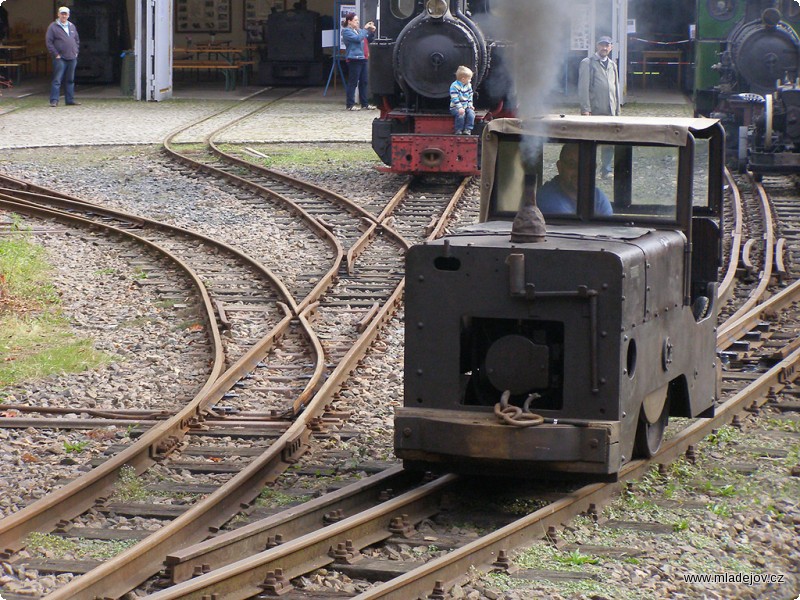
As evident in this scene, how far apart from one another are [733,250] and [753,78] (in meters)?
8.68

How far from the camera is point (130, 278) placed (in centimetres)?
1207

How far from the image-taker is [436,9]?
16594mm

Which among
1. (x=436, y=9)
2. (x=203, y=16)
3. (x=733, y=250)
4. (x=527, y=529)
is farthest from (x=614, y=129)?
(x=203, y=16)

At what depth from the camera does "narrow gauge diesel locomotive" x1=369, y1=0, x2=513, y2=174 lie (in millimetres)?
16688

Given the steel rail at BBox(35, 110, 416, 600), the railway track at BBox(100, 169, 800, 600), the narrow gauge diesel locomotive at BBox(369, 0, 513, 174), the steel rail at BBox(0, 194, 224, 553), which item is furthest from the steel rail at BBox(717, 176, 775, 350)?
the narrow gauge diesel locomotive at BBox(369, 0, 513, 174)

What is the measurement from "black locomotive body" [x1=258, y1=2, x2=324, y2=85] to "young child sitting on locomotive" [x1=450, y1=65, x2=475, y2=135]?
17.1 m

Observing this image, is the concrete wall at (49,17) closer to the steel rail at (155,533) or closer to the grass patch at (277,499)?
the steel rail at (155,533)

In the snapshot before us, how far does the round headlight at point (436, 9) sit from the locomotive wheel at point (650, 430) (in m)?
10.4

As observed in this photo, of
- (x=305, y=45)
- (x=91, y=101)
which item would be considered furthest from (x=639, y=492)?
(x=305, y=45)

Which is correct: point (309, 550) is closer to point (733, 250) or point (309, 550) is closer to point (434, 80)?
point (733, 250)

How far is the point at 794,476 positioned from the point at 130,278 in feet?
22.7

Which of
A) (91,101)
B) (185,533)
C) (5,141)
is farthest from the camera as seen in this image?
(91,101)

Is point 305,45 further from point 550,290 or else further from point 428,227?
point 550,290

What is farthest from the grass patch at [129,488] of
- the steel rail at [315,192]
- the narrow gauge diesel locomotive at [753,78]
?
the narrow gauge diesel locomotive at [753,78]
